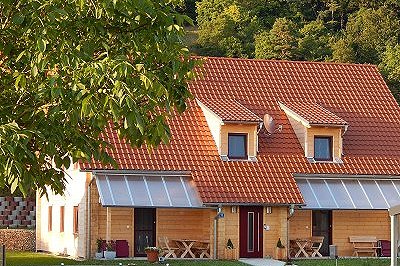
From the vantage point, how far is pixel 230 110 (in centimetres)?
3741

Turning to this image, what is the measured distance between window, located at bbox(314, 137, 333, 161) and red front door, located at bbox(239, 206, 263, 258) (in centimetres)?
342

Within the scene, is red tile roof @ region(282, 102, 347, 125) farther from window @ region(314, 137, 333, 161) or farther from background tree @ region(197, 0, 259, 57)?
background tree @ region(197, 0, 259, 57)

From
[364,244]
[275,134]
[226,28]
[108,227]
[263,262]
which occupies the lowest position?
[263,262]

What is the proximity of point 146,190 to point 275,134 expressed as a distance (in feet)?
19.2

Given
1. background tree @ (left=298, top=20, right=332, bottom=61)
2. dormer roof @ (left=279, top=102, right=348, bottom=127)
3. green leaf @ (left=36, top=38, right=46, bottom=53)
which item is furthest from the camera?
background tree @ (left=298, top=20, right=332, bottom=61)

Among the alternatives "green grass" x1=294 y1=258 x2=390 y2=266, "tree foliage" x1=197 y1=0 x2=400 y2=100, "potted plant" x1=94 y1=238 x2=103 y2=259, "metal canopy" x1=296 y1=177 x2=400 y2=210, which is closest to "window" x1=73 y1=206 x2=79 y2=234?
"potted plant" x1=94 y1=238 x2=103 y2=259

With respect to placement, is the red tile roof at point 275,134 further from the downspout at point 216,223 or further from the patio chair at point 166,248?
the patio chair at point 166,248

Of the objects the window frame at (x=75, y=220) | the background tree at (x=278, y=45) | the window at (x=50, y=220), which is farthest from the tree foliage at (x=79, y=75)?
the background tree at (x=278, y=45)

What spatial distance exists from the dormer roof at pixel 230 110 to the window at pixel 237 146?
740 millimetres

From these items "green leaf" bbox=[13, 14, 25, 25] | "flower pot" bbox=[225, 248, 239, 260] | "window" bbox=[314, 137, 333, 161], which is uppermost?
"green leaf" bbox=[13, 14, 25, 25]

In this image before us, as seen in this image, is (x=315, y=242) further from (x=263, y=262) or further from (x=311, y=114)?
(x=311, y=114)

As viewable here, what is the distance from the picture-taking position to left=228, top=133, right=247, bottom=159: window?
122 ft

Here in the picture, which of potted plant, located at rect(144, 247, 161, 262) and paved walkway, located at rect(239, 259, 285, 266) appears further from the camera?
paved walkway, located at rect(239, 259, 285, 266)

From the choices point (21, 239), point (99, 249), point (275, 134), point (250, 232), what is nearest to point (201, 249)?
point (250, 232)
